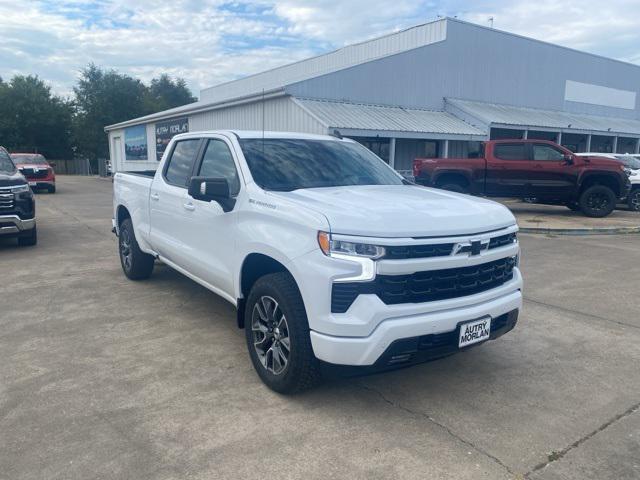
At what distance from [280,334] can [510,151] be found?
1212 centimetres

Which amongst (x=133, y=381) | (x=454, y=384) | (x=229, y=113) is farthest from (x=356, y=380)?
(x=229, y=113)

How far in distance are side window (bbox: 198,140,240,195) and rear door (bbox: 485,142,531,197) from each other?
1071 cm

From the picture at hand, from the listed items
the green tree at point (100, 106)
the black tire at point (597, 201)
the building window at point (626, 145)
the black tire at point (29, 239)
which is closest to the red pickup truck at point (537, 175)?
the black tire at point (597, 201)

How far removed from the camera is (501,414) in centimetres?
338

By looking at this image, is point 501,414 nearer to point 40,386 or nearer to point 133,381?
point 133,381

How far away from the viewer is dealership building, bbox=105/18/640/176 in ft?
59.0

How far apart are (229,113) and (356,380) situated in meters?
18.8

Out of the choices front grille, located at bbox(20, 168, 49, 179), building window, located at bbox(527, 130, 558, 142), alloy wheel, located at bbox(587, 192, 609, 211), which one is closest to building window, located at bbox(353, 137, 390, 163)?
alloy wheel, located at bbox(587, 192, 609, 211)

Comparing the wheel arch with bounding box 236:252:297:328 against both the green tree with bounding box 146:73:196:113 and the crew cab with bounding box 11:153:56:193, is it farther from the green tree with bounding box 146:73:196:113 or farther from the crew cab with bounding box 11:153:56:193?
the green tree with bounding box 146:73:196:113

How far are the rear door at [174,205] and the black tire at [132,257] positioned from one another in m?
0.85

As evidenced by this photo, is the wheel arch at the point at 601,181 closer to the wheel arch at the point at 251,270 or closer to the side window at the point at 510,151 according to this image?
the side window at the point at 510,151

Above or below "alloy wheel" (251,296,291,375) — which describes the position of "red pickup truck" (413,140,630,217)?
above

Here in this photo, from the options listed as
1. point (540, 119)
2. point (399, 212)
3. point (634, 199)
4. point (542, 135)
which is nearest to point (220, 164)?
point (399, 212)

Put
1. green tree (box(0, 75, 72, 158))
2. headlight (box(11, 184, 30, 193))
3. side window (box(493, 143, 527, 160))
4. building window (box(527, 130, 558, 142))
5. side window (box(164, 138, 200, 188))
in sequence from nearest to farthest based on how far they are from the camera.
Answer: side window (box(164, 138, 200, 188)), headlight (box(11, 184, 30, 193)), side window (box(493, 143, 527, 160)), building window (box(527, 130, 558, 142)), green tree (box(0, 75, 72, 158))
